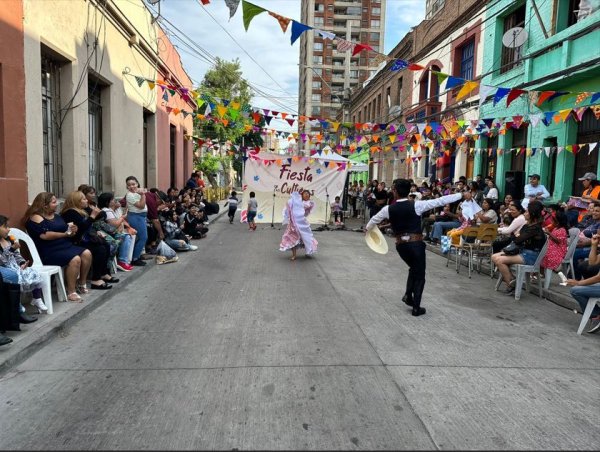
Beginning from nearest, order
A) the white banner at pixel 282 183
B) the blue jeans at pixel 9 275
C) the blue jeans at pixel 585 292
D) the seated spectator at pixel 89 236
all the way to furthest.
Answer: the blue jeans at pixel 9 275, the blue jeans at pixel 585 292, the seated spectator at pixel 89 236, the white banner at pixel 282 183

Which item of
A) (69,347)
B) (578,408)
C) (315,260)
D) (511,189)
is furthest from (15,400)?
(511,189)

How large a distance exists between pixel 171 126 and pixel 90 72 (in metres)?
9.28

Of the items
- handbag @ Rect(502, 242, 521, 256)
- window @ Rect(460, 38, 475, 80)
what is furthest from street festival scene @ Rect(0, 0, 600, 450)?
window @ Rect(460, 38, 475, 80)

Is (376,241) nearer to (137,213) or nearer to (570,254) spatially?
(570,254)

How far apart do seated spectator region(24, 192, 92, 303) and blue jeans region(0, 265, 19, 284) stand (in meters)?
1.10

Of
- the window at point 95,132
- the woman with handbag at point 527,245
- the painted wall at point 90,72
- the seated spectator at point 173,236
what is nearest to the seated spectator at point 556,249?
the woman with handbag at point 527,245

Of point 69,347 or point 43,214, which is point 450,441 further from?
point 43,214

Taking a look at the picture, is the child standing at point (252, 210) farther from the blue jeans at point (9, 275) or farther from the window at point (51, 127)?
the blue jeans at point (9, 275)

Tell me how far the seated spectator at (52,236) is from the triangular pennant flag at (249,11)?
3833mm

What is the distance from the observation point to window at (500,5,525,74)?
14363 mm

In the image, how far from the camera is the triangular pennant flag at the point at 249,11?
694 centimetres

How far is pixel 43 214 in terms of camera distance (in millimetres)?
6195

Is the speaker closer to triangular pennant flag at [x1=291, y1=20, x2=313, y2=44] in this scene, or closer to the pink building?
triangular pennant flag at [x1=291, y1=20, x2=313, y2=44]

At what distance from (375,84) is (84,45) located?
25.8 metres
